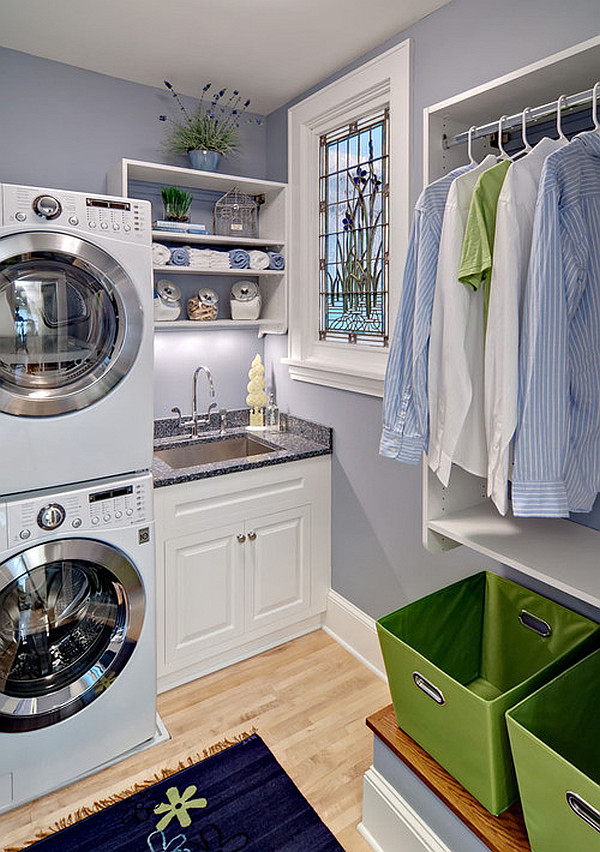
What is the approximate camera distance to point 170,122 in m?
2.69

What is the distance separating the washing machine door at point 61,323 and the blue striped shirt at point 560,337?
1.27 meters

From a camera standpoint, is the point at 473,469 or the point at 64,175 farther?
the point at 64,175

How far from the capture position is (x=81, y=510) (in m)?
1.85

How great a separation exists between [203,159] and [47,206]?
1.12m

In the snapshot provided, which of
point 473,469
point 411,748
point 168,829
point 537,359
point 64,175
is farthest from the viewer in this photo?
point 64,175

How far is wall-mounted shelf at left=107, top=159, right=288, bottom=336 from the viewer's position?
248 cm

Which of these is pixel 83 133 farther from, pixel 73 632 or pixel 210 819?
pixel 210 819

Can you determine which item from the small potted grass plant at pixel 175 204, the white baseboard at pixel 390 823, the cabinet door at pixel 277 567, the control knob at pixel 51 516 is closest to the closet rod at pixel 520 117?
the small potted grass plant at pixel 175 204

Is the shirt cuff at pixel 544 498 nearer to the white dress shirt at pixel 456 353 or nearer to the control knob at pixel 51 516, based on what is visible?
the white dress shirt at pixel 456 353

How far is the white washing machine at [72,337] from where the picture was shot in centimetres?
171

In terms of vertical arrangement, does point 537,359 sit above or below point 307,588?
above

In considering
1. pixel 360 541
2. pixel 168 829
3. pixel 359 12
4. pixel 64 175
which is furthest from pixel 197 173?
pixel 168 829

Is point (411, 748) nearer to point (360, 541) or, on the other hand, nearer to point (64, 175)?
point (360, 541)

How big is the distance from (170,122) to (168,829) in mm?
2827
